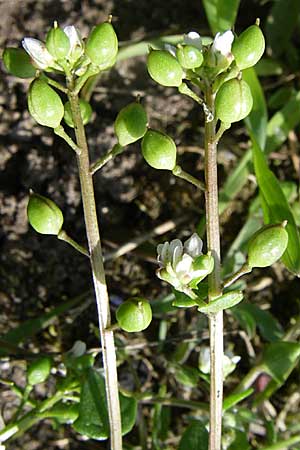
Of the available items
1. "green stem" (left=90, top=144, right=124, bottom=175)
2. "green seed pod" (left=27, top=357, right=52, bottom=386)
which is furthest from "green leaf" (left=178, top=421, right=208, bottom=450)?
"green stem" (left=90, top=144, right=124, bottom=175)

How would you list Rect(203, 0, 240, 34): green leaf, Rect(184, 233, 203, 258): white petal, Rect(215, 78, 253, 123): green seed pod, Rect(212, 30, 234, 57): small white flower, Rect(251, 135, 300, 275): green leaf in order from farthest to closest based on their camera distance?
Rect(203, 0, 240, 34): green leaf < Rect(251, 135, 300, 275): green leaf < Rect(184, 233, 203, 258): white petal < Rect(212, 30, 234, 57): small white flower < Rect(215, 78, 253, 123): green seed pod

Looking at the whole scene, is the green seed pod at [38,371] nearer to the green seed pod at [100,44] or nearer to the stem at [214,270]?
the stem at [214,270]

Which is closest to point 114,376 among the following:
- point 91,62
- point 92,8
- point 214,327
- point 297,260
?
point 214,327

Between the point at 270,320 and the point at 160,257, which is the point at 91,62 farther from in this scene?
the point at 270,320

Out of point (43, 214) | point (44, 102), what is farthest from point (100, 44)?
point (43, 214)

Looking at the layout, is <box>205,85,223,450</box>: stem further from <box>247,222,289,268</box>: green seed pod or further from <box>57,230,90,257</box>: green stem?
<box>57,230,90,257</box>: green stem

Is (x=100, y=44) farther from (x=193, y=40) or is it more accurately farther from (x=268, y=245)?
(x=268, y=245)
